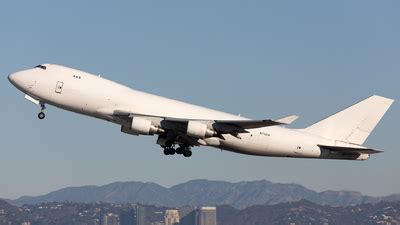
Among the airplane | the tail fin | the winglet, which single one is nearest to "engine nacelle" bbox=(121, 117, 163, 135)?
the airplane

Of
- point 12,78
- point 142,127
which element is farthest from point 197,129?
point 12,78

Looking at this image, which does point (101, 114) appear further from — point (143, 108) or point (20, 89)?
point (20, 89)

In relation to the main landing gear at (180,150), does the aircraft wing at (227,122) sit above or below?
above

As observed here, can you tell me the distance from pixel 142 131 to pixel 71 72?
699 cm

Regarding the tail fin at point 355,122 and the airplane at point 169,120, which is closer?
the airplane at point 169,120

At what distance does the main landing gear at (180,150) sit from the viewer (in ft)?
195

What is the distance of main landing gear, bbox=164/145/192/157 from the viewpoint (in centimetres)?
5944

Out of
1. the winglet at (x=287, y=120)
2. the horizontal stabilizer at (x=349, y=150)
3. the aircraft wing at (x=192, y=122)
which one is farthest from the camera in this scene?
the horizontal stabilizer at (x=349, y=150)

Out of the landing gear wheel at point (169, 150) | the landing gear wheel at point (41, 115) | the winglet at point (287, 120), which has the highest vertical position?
the landing gear wheel at point (41, 115)

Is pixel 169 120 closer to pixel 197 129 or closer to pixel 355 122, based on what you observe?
pixel 197 129

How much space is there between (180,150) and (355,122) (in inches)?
609

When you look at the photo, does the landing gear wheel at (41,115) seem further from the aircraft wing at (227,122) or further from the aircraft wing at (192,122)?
the aircraft wing at (227,122)

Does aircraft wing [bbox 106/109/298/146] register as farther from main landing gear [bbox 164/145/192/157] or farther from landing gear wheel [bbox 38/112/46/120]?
landing gear wheel [bbox 38/112/46/120]

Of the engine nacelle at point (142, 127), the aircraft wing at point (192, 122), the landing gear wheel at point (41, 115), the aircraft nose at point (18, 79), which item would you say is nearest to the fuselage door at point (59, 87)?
the aircraft nose at point (18, 79)
